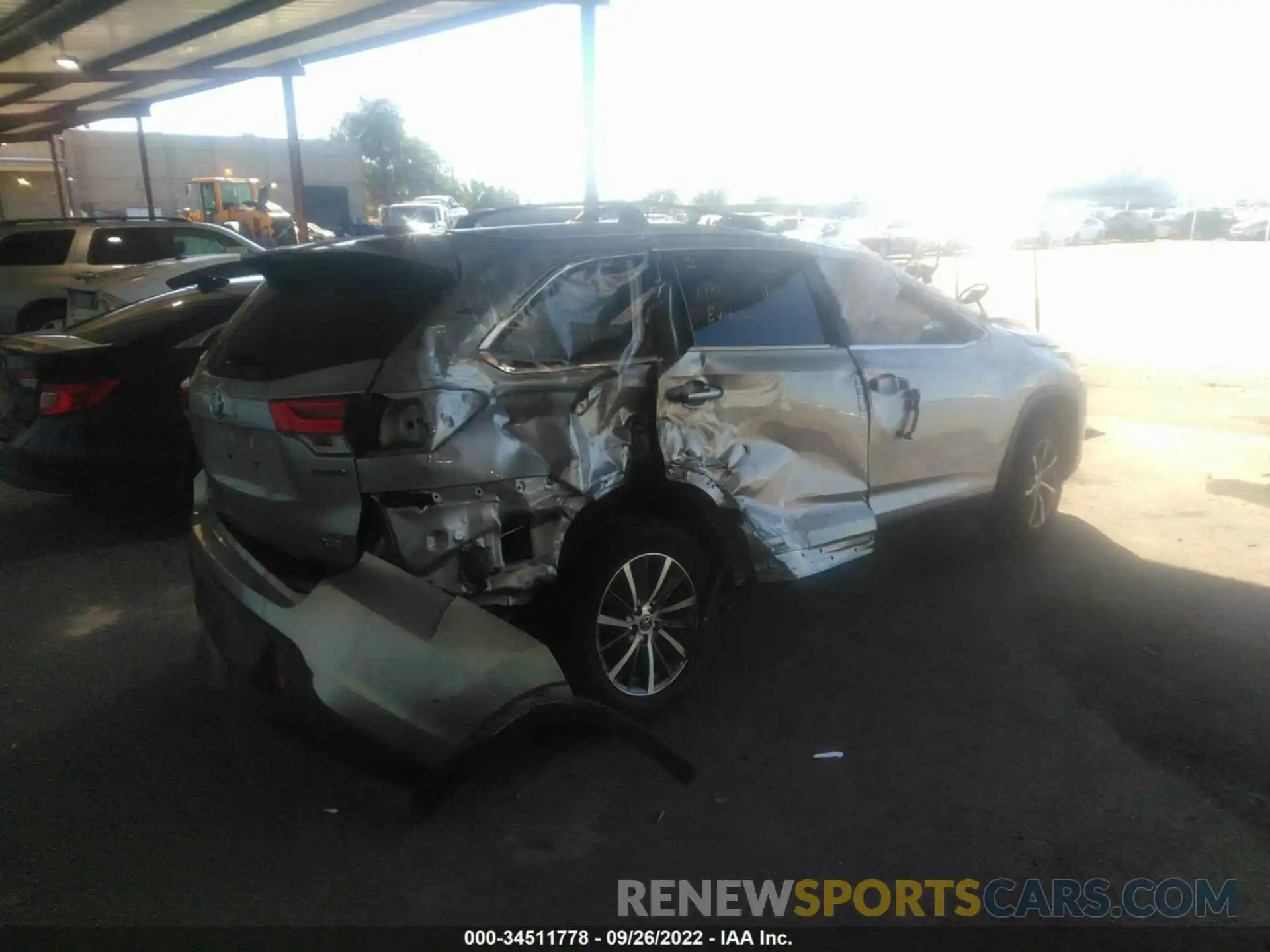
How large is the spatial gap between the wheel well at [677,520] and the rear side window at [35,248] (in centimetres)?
1029

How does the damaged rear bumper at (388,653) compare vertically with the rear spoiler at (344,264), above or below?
below

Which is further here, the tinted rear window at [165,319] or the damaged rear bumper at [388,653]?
the tinted rear window at [165,319]

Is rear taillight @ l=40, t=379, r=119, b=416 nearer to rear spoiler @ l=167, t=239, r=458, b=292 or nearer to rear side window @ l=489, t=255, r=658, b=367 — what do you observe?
rear spoiler @ l=167, t=239, r=458, b=292

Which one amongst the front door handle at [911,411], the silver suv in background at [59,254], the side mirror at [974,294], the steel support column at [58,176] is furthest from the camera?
the steel support column at [58,176]

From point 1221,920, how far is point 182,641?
4.18 meters

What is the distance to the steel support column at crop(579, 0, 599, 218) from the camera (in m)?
8.91

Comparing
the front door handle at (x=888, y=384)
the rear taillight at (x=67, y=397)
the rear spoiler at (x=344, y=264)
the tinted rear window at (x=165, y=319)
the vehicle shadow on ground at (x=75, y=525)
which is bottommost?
the vehicle shadow on ground at (x=75, y=525)

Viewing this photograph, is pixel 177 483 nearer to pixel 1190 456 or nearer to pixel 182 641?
pixel 182 641

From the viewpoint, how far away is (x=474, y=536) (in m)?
3.20

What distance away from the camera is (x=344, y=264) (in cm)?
333

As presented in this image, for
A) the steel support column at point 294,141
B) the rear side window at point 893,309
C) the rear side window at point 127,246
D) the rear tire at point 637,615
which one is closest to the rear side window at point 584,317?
the rear tire at point 637,615

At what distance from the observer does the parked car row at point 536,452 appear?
3.08 meters

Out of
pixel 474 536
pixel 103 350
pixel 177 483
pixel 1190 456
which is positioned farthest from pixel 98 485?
pixel 1190 456

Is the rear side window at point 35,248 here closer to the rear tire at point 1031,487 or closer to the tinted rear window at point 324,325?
the tinted rear window at point 324,325
